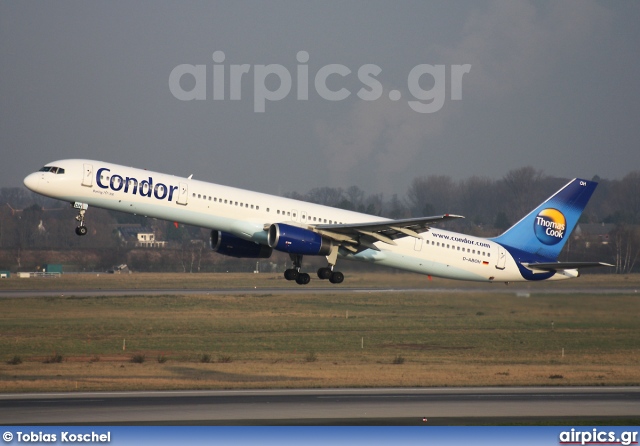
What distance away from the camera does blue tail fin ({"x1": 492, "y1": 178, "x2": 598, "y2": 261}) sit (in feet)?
155

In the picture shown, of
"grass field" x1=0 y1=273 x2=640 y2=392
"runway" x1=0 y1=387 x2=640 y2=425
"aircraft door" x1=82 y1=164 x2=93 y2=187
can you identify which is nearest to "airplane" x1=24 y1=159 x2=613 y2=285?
"aircraft door" x1=82 y1=164 x2=93 y2=187

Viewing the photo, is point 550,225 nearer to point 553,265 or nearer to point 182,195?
point 553,265

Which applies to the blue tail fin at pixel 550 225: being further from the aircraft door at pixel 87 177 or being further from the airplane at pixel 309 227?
the aircraft door at pixel 87 177

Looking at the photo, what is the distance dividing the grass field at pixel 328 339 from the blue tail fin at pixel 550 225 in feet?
7.99

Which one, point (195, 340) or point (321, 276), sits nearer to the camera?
point (321, 276)

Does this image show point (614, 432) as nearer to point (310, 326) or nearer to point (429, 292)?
point (429, 292)

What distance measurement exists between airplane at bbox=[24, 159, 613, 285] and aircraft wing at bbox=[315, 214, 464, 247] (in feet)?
0.15

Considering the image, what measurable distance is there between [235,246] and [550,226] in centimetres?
1682

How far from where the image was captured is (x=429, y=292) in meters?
45.5

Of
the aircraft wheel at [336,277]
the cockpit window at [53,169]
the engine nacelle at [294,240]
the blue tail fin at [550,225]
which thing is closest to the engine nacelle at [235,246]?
the engine nacelle at [294,240]

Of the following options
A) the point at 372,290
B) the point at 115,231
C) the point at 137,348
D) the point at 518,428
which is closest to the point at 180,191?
the point at 137,348

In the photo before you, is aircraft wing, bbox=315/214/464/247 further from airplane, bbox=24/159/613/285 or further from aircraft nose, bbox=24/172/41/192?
aircraft nose, bbox=24/172/41/192

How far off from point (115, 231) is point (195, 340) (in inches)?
3519

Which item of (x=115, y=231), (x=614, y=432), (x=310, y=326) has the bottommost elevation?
(x=614, y=432)
